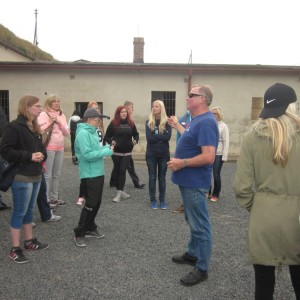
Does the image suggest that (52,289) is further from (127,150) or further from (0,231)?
(127,150)

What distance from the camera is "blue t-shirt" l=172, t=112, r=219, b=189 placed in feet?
11.2

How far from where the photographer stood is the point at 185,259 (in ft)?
13.5

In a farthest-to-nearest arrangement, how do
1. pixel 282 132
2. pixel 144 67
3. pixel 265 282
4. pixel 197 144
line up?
pixel 144 67 → pixel 197 144 → pixel 265 282 → pixel 282 132

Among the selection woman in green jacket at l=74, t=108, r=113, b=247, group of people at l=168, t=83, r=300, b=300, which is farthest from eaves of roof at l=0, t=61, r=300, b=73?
group of people at l=168, t=83, r=300, b=300

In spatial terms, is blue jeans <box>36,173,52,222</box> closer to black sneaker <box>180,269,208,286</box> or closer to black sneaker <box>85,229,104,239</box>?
black sneaker <box>85,229,104,239</box>

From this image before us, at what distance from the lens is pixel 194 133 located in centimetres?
349

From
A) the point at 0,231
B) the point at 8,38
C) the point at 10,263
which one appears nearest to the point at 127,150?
the point at 0,231

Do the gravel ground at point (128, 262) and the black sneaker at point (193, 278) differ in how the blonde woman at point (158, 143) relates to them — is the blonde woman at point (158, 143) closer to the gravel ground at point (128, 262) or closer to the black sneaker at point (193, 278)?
the gravel ground at point (128, 262)

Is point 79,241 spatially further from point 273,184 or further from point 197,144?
point 273,184

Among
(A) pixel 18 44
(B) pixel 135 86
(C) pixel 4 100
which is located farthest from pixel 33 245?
(A) pixel 18 44

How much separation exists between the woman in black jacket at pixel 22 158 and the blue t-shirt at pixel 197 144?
163 centimetres

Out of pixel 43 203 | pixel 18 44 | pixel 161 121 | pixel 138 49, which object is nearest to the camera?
pixel 43 203

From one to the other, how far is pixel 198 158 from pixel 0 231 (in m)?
3.30

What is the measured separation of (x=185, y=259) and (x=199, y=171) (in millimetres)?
1177
